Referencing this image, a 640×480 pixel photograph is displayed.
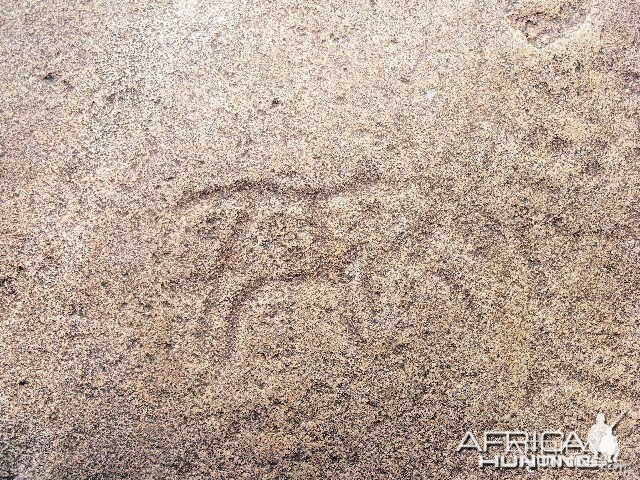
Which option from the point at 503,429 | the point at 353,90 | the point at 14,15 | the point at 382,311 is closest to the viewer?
the point at 503,429

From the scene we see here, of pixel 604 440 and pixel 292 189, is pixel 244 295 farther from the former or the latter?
pixel 604 440

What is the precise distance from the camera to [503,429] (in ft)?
4.18

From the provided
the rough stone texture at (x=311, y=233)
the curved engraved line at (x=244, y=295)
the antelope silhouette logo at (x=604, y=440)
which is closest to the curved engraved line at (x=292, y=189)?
the rough stone texture at (x=311, y=233)

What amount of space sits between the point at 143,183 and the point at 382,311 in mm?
630

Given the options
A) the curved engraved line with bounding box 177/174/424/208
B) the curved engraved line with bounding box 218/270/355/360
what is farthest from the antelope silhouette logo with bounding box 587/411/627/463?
the curved engraved line with bounding box 177/174/424/208

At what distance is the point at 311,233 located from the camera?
1.47 meters

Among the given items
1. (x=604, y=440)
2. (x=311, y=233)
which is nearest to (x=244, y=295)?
(x=311, y=233)

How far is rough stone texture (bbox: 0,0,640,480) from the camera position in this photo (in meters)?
1.28

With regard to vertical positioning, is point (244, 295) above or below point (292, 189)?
below

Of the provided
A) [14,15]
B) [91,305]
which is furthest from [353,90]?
[14,15]

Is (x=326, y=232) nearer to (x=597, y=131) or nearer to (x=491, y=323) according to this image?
(x=491, y=323)

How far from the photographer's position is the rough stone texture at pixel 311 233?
128 cm

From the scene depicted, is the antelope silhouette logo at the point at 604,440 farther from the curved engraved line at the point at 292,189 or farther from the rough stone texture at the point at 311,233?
the curved engraved line at the point at 292,189

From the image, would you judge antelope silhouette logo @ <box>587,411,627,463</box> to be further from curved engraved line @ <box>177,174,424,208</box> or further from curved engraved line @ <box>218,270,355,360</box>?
curved engraved line @ <box>177,174,424,208</box>
